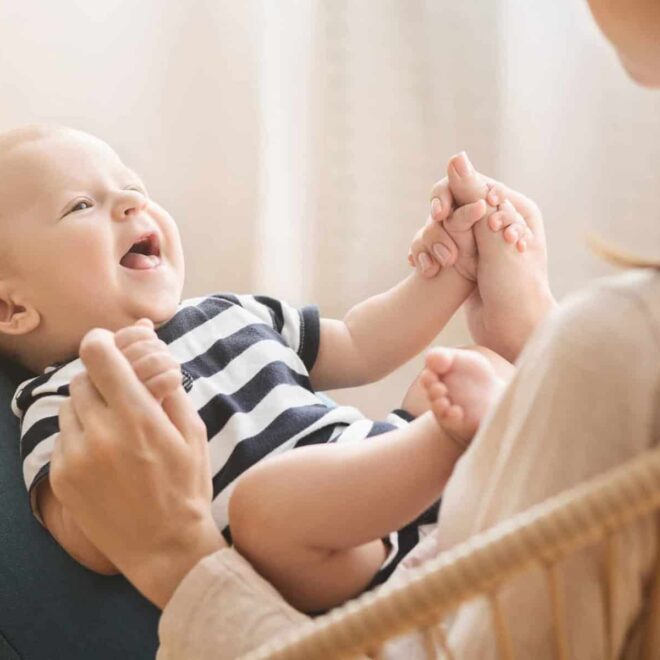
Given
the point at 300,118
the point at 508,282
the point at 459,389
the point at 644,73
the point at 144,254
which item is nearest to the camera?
A: the point at 644,73

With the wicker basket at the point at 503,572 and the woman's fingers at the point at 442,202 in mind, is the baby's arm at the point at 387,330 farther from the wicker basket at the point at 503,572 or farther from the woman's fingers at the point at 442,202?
the wicker basket at the point at 503,572

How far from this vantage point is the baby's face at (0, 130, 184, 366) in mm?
1046

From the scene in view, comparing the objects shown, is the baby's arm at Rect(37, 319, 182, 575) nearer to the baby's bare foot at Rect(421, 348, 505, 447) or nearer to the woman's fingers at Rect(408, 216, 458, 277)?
the baby's bare foot at Rect(421, 348, 505, 447)

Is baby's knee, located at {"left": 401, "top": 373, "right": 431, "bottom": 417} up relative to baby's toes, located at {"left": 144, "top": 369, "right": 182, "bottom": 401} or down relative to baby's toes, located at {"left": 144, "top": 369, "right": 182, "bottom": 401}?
down

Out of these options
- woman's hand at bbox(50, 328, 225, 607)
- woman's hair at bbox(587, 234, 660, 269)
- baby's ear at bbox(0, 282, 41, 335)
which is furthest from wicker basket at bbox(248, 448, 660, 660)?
baby's ear at bbox(0, 282, 41, 335)

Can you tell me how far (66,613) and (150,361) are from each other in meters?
0.26

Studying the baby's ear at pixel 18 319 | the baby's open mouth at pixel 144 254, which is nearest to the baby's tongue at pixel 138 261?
the baby's open mouth at pixel 144 254

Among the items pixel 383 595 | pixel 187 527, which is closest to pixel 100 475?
pixel 187 527

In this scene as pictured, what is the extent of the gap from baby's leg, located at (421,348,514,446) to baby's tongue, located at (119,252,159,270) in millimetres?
480

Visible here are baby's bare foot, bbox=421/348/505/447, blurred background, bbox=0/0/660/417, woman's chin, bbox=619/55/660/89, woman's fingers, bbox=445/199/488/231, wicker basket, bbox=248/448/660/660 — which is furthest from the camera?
blurred background, bbox=0/0/660/417

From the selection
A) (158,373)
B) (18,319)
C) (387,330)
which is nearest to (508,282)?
(387,330)

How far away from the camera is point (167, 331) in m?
1.09

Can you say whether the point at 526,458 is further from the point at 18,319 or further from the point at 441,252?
the point at 18,319

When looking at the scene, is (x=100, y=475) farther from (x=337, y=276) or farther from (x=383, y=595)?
(x=337, y=276)
